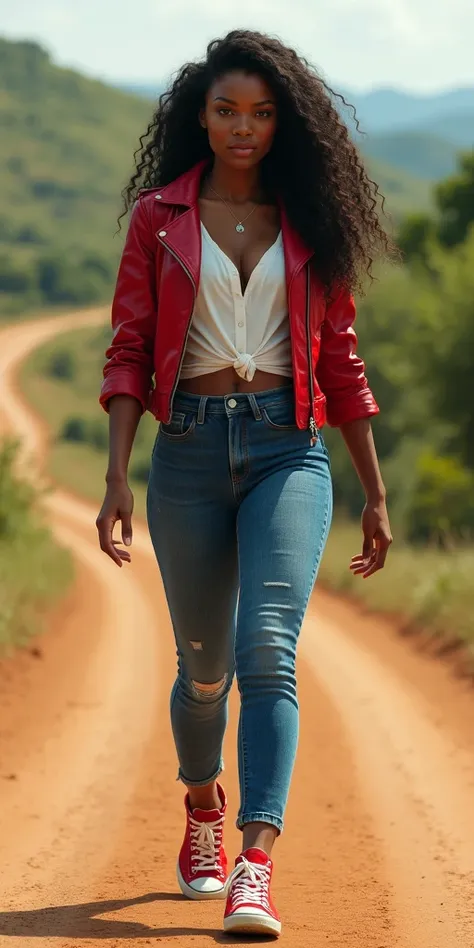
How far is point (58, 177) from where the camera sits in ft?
401

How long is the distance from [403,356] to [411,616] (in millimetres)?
17074

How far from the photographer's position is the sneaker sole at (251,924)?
12.8ft

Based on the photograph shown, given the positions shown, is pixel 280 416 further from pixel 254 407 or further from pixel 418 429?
pixel 418 429

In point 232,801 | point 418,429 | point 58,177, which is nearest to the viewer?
point 232,801

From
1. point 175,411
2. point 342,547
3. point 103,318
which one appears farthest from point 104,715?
point 103,318

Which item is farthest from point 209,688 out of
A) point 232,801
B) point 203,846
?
point 232,801

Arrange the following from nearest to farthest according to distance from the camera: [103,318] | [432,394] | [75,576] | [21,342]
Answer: [75,576]
[432,394]
[21,342]
[103,318]

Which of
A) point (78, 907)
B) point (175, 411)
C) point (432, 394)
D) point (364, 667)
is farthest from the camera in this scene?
point (432, 394)

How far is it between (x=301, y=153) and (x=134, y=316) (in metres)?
0.68

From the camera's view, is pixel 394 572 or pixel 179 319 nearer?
pixel 179 319

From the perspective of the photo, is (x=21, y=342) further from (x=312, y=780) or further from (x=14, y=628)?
(x=312, y=780)

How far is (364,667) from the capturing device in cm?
1116

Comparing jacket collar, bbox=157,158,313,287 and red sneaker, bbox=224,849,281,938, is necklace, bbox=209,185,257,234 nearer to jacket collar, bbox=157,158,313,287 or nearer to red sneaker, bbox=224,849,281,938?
jacket collar, bbox=157,158,313,287

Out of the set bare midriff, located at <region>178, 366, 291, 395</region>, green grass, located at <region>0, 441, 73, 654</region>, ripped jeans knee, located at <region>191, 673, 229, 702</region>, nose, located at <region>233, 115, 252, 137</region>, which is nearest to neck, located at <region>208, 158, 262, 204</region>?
nose, located at <region>233, 115, 252, 137</region>
